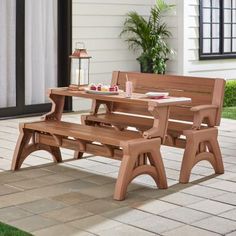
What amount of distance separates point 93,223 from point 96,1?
19.5 ft

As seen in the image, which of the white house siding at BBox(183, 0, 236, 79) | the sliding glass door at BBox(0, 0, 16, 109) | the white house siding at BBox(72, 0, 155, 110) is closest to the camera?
the sliding glass door at BBox(0, 0, 16, 109)

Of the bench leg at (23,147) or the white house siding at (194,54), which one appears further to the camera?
the white house siding at (194,54)

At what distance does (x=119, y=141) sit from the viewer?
457cm

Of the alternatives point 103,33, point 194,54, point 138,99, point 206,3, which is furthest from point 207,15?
point 138,99

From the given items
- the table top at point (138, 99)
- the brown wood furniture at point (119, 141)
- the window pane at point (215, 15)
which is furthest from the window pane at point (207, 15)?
the table top at point (138, 99)

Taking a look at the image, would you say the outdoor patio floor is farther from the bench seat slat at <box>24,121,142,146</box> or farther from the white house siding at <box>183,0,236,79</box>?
the white house siding at <box>183,0,236,79</box>

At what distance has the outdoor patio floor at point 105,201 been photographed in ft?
12.6

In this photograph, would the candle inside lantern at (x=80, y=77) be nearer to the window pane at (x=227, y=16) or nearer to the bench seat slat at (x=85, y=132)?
the bench seat slat at (x=85, y=132)

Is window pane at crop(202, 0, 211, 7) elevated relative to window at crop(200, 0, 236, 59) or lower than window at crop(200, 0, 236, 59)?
elevated

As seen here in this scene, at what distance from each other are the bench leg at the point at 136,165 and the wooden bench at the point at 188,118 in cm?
28

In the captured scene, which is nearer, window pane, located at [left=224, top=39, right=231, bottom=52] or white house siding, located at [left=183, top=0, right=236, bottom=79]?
white house siding, located at [left=183, top=0, right=236, bottom=79]

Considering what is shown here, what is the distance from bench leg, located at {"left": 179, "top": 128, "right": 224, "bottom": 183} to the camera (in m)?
4.98

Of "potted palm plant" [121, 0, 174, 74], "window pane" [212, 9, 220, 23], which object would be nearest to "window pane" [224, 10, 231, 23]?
"window pane" [212, 9, 220, 23]

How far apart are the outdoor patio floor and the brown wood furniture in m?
0.14
